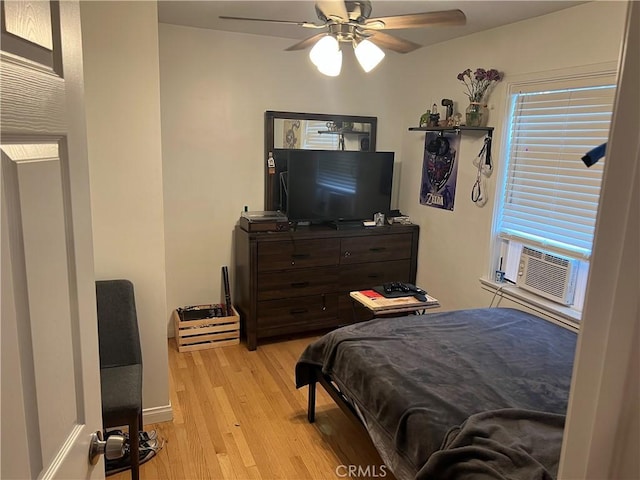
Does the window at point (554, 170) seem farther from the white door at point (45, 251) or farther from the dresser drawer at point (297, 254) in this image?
the white door at point (45, 251)

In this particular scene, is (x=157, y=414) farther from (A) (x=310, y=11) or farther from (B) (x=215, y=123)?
(A) (x=310, y=11)

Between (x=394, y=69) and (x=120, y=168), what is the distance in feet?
9.19

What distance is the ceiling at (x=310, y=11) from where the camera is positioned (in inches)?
113

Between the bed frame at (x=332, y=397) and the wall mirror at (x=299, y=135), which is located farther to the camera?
the wall mirror at (x=299, y=135)

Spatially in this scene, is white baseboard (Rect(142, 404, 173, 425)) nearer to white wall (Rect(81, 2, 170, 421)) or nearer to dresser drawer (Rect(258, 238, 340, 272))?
white wall (Rect(81, 2, 170, 421))

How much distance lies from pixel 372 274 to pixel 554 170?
1.66 metres

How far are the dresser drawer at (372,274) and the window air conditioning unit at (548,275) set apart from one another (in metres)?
1.12

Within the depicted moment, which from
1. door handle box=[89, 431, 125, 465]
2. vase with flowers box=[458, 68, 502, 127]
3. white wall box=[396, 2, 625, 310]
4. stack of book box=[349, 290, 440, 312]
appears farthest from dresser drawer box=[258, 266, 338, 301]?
door handle box=[89, 431, 125, 465]

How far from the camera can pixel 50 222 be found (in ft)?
2.82

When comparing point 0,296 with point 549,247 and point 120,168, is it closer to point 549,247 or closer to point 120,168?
point 120,168

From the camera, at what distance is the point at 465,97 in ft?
12.1

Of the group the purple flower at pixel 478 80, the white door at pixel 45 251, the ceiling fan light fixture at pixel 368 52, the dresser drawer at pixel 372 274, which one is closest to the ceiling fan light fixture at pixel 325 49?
the ceiling fan light fixture at pixel 368 52

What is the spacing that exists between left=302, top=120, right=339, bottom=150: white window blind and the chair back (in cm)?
215

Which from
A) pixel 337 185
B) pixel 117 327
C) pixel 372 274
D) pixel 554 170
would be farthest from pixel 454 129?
pixel 117 327
